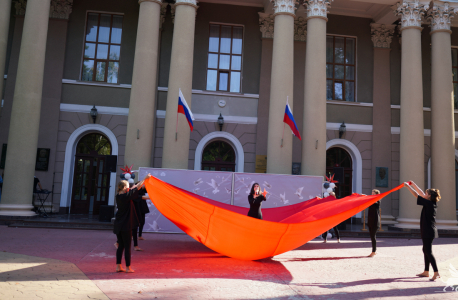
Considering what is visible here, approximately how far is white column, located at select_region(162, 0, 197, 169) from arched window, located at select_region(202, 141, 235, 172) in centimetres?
323

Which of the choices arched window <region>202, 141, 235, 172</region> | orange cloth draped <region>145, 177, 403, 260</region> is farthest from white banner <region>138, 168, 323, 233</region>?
arched window <region>202, 141, 235, 172</region>

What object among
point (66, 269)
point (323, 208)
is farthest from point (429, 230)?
point (66, 269)

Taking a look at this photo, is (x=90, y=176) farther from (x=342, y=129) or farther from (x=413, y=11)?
(x=413, y=11)

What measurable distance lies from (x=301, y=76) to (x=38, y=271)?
13646 millimetres

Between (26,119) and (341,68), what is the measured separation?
44.3 feet

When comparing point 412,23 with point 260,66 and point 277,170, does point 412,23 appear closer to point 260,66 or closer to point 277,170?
point 260,66

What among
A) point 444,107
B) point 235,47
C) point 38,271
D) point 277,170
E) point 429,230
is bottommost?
point 38,271

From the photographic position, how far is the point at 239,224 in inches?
271

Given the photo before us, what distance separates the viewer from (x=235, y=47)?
16.7 meters

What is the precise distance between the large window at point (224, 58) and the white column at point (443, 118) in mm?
8093

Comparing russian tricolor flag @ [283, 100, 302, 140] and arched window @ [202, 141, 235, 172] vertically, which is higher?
russian tricolor flag @ [283, 100, 302, 140]

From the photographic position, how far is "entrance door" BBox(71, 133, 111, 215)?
15242mm

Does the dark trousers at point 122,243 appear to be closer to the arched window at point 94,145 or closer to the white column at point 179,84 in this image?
the white column at point 179,84

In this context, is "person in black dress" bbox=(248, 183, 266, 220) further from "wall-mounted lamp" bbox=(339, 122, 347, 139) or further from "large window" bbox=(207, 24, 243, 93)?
"wall-mounted lamp" bbox=(339, 122, 347, 139)
